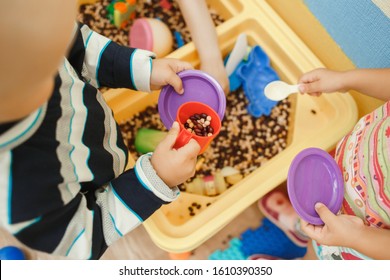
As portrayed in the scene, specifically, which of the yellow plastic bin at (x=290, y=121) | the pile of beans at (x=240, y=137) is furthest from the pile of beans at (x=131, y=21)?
the pile of beans at (x=240, y=137)

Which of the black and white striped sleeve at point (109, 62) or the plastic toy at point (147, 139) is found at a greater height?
the black and white striped sleeve at point (109, 62)

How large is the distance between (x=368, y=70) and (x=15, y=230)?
672 millimetres

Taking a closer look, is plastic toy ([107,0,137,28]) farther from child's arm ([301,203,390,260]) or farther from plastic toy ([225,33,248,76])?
child's arm ([301,203,390,260])

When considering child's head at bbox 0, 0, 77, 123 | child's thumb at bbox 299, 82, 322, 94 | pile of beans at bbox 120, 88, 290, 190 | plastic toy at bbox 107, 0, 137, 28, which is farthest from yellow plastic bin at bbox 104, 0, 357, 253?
child's head at bbox 0, 0, 77, 123

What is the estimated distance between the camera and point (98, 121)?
661 millimetres

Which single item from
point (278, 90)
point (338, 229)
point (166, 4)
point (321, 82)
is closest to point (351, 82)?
point (321, 82)

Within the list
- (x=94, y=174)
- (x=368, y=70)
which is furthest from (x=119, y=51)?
(x=368, y=70)

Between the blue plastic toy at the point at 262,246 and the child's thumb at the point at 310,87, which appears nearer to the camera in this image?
the child's thumb at the point at 310,87

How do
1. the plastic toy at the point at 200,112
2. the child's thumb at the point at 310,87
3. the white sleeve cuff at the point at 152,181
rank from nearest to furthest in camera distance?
the white sleeve cuff at the point at 152,181
the plastic toy at the point at 200,112
the child's thumb at the point at 310,87

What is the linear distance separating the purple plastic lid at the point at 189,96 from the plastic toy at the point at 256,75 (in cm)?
25

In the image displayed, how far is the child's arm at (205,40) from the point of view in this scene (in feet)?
3.25

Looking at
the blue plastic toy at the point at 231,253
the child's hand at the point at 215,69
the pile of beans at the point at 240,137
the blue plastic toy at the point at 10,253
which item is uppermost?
the child's hand at the point at 215,69

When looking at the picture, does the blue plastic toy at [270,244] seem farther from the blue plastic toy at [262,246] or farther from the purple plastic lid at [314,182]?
the purple plastic lid at [314,182]

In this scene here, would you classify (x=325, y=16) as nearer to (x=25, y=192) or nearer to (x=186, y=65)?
(x=186, y=65)
